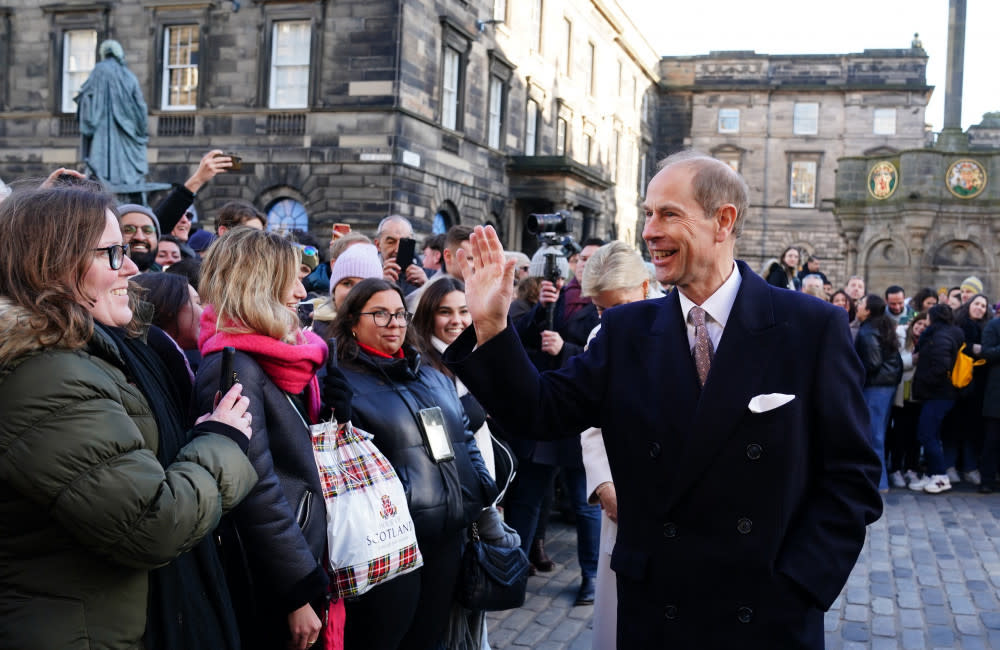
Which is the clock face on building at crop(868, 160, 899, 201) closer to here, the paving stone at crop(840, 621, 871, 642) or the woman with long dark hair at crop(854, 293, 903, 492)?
the woman with long dark hair at crop(854, 293, 903, 492)

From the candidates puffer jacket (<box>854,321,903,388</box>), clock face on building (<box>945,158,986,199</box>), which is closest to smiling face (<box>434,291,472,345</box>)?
puffer jacket (<box>854,321,903,388</box>)

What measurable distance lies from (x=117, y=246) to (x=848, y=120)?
170 feet

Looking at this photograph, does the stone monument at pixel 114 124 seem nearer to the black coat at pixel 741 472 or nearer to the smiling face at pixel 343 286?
the smiling face at pixel 343 286

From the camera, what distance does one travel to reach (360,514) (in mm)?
3391

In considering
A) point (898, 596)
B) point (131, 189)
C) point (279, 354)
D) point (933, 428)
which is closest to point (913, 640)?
point (898, 596)

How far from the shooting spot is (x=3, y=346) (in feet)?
6.98

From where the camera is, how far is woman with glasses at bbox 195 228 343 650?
295 centimetres

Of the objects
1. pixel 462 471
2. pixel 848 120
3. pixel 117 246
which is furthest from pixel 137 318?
pixel 848 120

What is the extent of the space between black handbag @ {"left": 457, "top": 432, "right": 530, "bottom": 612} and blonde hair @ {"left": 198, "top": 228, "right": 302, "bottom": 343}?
4.59 ft

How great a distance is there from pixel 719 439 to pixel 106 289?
1682 millimetres

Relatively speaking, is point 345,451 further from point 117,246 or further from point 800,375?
point 800,375

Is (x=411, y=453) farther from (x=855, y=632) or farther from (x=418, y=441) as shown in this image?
(x=855, y=632)

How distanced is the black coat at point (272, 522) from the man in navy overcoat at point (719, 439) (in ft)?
2.91

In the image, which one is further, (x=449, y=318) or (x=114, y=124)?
(x=114, y=124)
